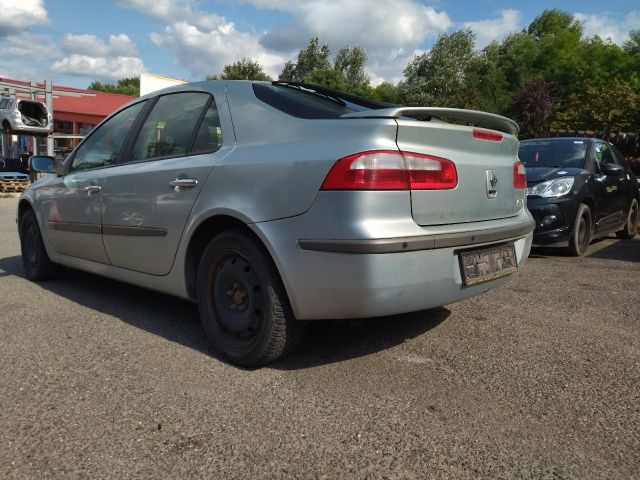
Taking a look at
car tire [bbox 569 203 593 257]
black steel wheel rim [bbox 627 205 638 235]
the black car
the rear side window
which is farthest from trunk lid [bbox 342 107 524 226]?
black steel wheel rim [bbox 627 205 638 235]

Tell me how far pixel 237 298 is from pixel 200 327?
0.83 meters

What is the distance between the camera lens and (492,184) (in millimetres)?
3031

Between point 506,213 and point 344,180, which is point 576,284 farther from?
point 344,180

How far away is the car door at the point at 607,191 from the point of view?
6694 millimetres

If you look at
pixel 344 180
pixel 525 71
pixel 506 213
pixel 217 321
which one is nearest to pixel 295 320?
pixel 217 321

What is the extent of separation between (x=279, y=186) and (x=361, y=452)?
1.26 m

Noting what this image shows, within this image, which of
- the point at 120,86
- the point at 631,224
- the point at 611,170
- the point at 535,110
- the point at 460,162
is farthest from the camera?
the point at 120,86

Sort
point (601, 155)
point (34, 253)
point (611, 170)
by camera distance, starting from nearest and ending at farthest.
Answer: point (34, 253) < point (611, 170) < point (601, 155)

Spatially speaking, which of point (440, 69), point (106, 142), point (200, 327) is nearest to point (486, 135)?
point (200, 327)

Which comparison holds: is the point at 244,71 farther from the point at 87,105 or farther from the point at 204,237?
the point at 204,237

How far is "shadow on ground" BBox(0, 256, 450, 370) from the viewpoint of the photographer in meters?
3.13

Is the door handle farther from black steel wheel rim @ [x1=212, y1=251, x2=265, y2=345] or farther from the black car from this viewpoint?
the black car

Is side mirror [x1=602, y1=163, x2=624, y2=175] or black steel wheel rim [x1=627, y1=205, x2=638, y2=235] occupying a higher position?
side mirror [x1=602, y1=163, x2=624, y2=175]

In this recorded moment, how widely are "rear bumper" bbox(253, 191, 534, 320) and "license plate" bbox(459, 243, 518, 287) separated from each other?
6 cm
